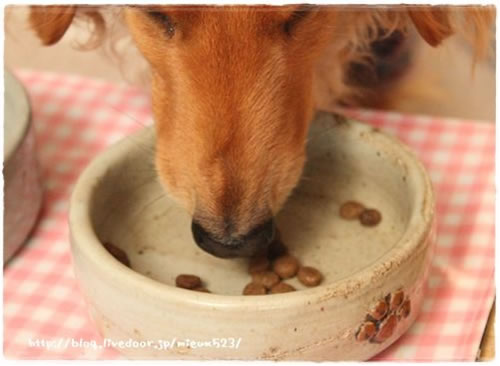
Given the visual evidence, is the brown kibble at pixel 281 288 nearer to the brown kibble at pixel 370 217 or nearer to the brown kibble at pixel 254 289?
the brown kibble at pixel 254 289

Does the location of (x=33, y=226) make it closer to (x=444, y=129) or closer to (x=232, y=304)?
(x=232, y=304)

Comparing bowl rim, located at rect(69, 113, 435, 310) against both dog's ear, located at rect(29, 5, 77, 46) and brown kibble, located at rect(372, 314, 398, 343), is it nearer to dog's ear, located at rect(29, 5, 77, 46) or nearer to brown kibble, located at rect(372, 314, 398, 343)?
brown kibble, located at rect(372, 314, 398, 343)

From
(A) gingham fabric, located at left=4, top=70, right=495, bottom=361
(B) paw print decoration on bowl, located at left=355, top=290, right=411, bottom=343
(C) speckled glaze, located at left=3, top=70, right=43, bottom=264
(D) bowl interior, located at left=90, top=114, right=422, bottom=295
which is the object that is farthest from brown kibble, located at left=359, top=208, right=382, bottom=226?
(C) speckled glaze, located at left=3, top=70, right=43, bottom=264

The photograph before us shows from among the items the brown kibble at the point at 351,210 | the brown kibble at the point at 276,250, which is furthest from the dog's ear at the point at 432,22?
the brown kibble at the point at 276,250

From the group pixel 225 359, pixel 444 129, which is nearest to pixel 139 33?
pixel 225 359

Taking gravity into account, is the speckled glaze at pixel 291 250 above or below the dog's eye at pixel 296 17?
below

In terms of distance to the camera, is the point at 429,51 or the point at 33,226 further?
the point at 429,51

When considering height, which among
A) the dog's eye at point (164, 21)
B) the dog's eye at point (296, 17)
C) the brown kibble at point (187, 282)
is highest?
the dog's eye at point (296, 17)

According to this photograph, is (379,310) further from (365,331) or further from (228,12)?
(228,12)
